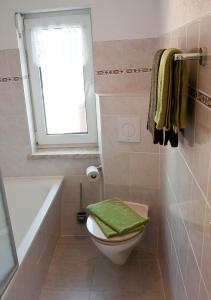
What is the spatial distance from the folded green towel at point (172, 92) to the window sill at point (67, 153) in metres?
1.28

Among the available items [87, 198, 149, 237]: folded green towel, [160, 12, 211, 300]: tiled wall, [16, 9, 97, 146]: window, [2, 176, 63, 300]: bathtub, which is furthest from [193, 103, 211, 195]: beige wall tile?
[16, 9, 97, 146]: window

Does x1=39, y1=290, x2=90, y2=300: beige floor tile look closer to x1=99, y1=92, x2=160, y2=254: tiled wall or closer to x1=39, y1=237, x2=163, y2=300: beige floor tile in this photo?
x1=39, y1=237, x2=163, y2=300: beige floor tile

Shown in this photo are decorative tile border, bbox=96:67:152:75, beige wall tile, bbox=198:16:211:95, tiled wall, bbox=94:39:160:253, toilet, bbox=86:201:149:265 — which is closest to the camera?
beige wall tile, bbox=198:16:211:95

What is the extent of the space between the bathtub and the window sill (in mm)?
210

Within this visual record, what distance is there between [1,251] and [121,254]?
0.84m

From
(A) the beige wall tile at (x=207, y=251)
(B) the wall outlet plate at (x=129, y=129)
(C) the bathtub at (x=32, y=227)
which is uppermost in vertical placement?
(B) the wall outlet plate at (x=129, y=129)

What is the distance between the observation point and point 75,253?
236 centimetres

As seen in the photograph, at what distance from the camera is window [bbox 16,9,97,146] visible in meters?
2.24

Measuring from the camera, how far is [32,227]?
5.96ft

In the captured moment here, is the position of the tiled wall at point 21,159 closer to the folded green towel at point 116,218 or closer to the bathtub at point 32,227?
the bathtub at point 32,227

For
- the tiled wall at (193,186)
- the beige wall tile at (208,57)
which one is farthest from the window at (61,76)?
the beige wall tile at (208,57)

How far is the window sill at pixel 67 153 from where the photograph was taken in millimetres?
2391

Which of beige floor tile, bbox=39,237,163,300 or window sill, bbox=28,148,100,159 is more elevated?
window sill, bbox=28,148,100,159

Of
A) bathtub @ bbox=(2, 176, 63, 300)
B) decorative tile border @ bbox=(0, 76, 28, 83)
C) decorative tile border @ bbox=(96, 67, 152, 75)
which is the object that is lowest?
bathtub @ bbox=(2, 176, 63, 300)
